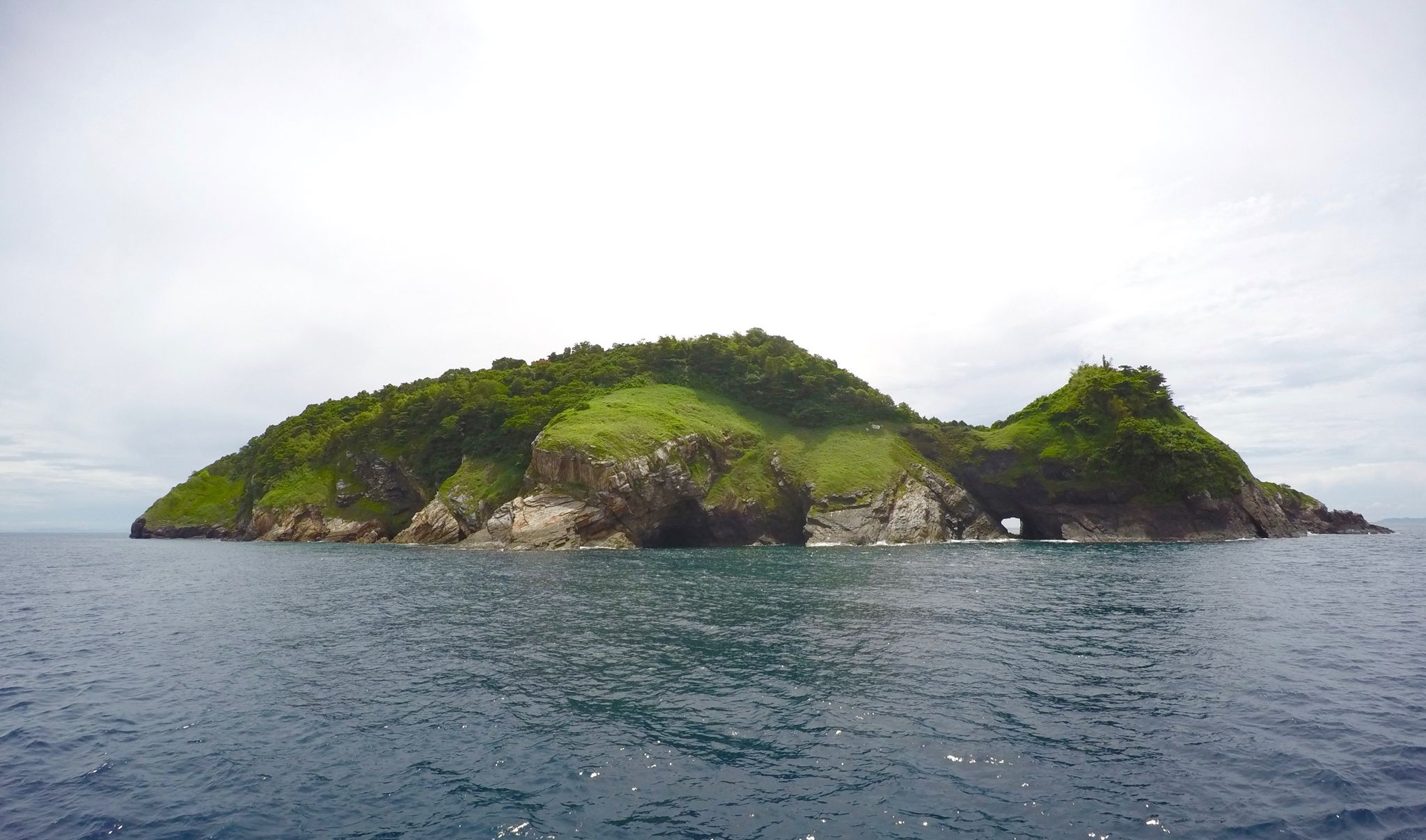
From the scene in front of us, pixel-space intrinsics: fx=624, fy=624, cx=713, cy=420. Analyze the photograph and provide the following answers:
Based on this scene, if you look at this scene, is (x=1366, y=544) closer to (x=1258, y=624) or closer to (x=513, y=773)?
(x=1258, y=624)

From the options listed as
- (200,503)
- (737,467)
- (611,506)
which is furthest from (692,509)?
(200,503)

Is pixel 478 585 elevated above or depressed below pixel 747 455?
below

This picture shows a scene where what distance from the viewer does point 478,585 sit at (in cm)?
4225

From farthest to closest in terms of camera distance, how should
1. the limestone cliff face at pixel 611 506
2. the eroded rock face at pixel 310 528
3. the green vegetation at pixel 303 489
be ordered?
the green vegetation at pixel 303 489, the eroded rock face at pixel 310 528, the limestone cliff face at pixel 611 506

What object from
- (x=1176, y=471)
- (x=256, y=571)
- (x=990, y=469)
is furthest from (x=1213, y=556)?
(x=256, y=571)

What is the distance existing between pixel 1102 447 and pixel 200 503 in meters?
173

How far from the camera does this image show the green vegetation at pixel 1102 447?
284 feet

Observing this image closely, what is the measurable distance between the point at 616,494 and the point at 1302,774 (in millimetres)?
70905

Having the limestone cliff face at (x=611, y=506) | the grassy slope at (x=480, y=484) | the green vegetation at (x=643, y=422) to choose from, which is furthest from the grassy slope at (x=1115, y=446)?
the grassy slope at (x=480, y=484)

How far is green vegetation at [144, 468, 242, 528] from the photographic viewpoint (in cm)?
12900

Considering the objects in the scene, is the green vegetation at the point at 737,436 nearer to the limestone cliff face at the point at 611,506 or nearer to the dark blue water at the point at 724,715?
the limestone cliff face at the point at 611,506

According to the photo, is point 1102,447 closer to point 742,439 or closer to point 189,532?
point 742,439

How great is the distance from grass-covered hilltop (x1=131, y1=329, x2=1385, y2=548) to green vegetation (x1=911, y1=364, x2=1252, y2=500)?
27cm

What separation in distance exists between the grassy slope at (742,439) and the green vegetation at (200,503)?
88535 millimetres
